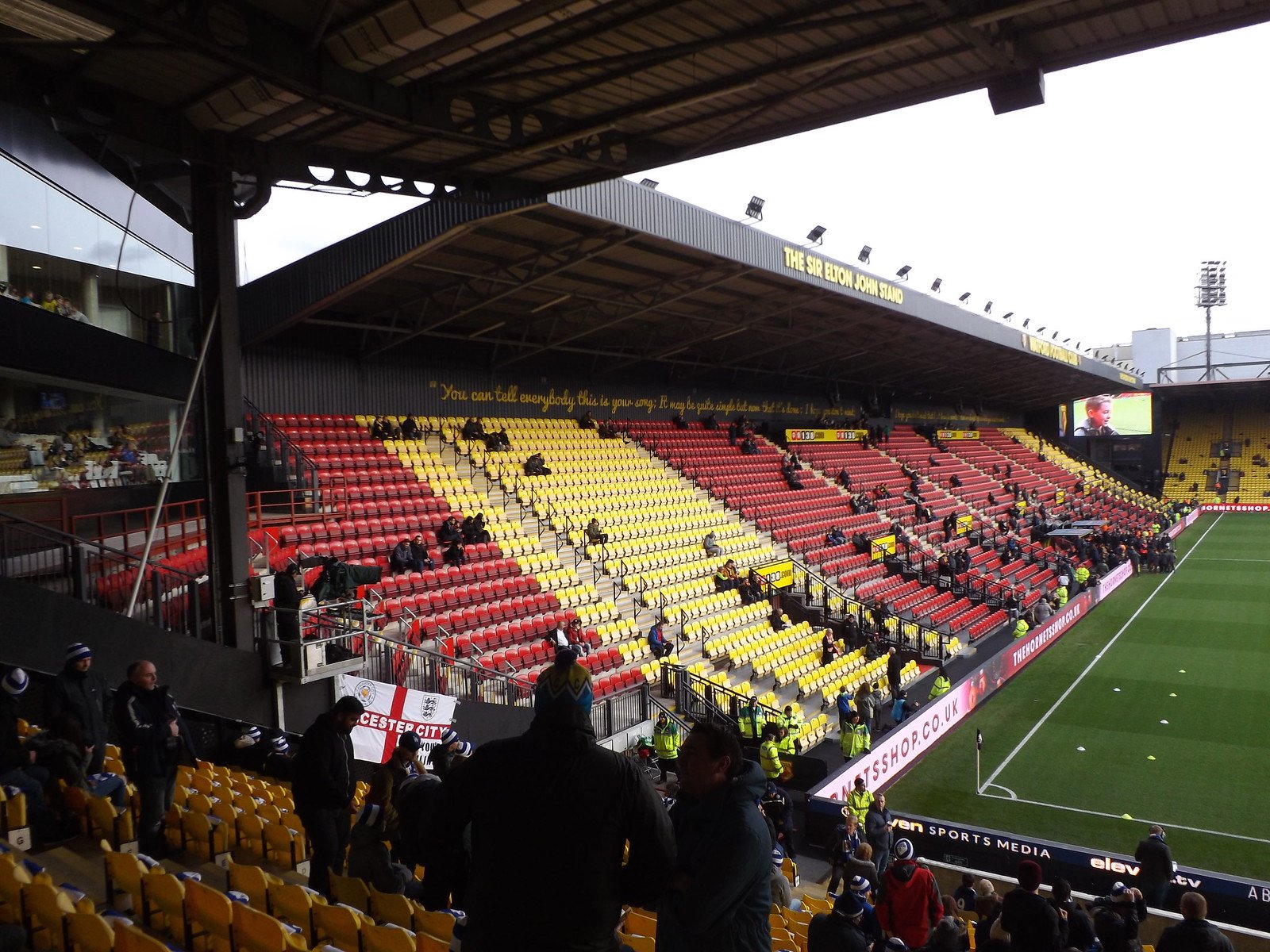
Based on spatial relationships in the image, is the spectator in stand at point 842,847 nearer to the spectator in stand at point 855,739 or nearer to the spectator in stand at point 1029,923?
the spectator in stand at point 855,739

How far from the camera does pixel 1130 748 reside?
15570 millimetres

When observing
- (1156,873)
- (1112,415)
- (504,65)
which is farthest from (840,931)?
(1112,415)

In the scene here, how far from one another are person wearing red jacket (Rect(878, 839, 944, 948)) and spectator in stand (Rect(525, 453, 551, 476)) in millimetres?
15025

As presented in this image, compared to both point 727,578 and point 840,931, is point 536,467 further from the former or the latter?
point 840,931

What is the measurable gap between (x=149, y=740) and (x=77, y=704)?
0.72 meters

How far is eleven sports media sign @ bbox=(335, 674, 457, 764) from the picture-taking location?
368 inches

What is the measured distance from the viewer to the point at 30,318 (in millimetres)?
10641

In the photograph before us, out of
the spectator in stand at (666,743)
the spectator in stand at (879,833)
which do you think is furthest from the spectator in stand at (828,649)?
the spectator in stand at (879,833)

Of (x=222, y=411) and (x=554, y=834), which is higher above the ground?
(x=222, y=411)

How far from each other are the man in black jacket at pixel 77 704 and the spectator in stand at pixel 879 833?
7.66 metres

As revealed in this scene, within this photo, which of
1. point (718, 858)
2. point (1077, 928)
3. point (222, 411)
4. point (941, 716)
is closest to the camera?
point (718, 858)

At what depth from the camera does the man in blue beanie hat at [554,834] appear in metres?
2.10

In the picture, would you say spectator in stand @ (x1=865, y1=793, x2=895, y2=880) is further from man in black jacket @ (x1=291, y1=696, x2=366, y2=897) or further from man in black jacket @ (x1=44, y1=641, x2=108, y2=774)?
man in black jacket @ (x1=44, y1=641, x2=108, y2=774)

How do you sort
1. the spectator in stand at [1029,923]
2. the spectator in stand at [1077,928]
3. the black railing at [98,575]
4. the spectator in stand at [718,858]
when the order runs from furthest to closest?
the black railing at [98,575], the spectator in stand at [1077,928], the spectator in stand at [1029,923], the spectator in stand at [718,858]
